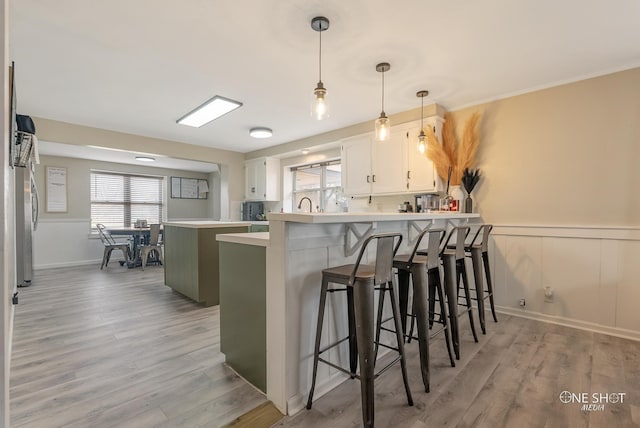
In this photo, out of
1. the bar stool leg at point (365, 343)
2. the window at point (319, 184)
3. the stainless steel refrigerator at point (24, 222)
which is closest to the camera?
the bar stool leg at point (365, 343)

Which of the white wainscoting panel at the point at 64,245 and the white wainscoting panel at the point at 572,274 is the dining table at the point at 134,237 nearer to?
the white wainscoting panel at the point at 64,245

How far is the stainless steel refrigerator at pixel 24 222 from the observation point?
13.2 ft

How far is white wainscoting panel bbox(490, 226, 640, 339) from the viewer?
8.37ft

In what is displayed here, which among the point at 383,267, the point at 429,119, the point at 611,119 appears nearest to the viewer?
the point at 383,267

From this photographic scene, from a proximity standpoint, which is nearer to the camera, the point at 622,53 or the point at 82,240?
the point at 622,53

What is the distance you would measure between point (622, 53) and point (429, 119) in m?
1.57

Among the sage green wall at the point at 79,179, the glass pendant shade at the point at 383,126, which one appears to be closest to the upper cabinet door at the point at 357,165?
the glass pendant shade at the point at 383,126

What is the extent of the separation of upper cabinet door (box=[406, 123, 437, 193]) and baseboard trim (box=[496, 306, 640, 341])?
1.50 meters

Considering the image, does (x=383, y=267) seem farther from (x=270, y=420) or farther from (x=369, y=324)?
(x=270, y=420)

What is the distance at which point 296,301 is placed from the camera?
1.62 m

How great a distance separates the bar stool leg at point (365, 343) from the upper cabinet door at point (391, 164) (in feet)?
8.12

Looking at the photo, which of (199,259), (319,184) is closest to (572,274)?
(319,184)

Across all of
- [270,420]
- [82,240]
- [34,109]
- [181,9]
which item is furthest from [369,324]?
[82,240]

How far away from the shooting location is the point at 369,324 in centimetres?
145
